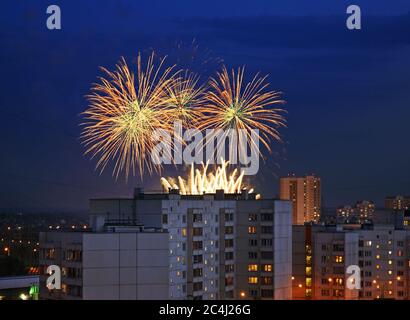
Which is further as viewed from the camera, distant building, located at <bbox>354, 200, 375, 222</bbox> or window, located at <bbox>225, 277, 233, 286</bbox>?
distant building, located at <bbox>354, 200, 375, 222</bbox>

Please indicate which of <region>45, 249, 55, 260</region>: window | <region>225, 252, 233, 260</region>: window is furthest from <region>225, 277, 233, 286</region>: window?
<region>45, 249, 55, 260</region>: window

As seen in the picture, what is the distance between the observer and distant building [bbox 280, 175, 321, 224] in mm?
82625

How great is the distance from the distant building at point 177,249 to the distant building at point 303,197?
35.4 meters

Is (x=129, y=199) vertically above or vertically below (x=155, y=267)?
above

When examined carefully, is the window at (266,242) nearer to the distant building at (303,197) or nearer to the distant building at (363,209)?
the distant building at (303,197)

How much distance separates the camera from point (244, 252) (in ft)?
145

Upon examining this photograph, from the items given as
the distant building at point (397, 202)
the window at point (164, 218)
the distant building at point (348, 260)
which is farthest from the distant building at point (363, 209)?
the window at point (164, 218)

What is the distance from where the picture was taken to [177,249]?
127ft

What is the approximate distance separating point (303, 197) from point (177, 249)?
46.0 metres

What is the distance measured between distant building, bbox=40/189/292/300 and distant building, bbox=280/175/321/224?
35364mm

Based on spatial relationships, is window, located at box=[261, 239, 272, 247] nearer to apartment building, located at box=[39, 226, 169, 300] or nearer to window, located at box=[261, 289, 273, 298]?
window, located at box=[261, 289, 273, 298]

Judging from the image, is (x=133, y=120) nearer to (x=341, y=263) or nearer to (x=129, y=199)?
(x=129, y=199)

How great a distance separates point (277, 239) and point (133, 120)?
1539cm
